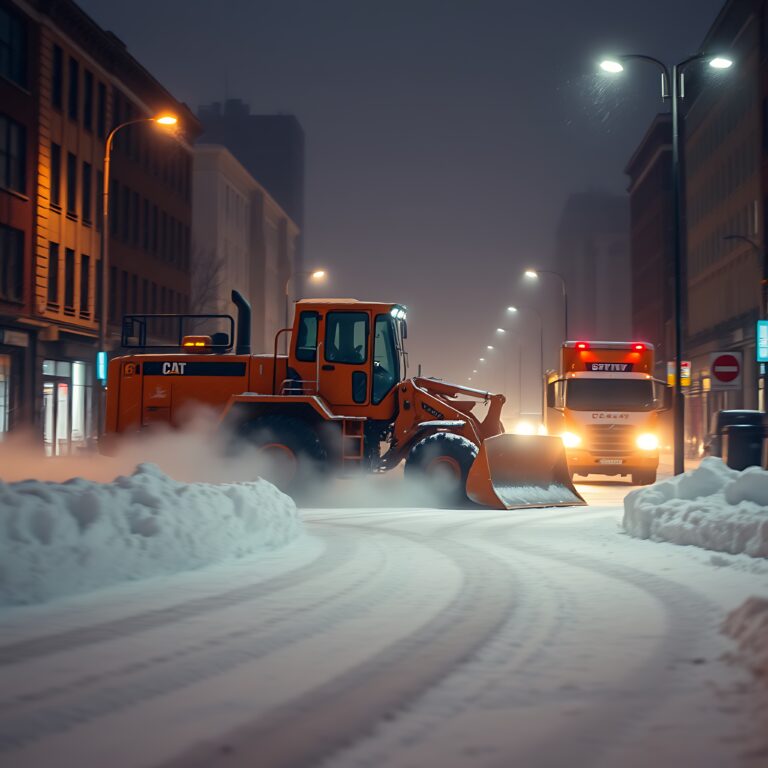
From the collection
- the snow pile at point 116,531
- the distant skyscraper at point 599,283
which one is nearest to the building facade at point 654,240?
the distant skyscraper at point 599,283

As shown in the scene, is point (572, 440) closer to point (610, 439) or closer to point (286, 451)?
point (610, 439)

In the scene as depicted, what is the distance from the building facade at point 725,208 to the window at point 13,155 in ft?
88.3

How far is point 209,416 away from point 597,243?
155533 millimetres

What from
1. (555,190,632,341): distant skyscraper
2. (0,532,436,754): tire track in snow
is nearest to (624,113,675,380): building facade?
(555,190,632,341): distant skyscraper

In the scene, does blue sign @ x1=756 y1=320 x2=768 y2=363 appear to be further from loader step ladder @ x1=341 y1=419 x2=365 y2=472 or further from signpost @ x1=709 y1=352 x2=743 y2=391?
loader step ladder @ x1=341 y1=419 x2=365 y2=472

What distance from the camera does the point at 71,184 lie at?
45906 mm

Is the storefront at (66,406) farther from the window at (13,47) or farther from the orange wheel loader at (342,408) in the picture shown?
the orange wheel loader at (342,408)

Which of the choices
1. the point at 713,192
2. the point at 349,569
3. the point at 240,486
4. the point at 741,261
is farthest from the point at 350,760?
the point at 713,192

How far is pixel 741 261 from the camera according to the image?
208ft

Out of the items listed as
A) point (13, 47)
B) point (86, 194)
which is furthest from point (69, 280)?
point (13, 47)

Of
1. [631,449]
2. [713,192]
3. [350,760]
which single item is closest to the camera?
[350,760]

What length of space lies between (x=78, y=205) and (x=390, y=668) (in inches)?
1653

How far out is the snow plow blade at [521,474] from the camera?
1858 centimetres

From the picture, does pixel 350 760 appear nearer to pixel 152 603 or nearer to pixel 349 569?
pixel 152 603
